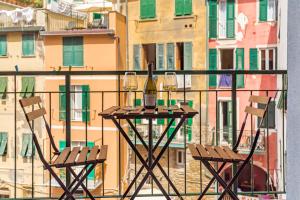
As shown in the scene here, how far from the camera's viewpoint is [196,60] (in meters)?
17.5

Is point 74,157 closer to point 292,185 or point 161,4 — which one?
point 292,185

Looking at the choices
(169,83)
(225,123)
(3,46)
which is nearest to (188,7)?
(225,123)

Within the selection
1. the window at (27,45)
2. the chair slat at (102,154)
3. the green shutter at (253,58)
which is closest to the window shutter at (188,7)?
the green shutter at (253,58)

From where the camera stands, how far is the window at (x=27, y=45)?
63.4 feet

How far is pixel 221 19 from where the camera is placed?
17.1 m

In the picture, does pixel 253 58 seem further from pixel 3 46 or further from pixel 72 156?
pixel 72 156

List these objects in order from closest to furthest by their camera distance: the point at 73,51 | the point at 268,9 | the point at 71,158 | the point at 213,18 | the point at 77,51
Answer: the point at 71,158
the point at 268,9
the point at 213,18
the point at 77,51
the point at 73,51

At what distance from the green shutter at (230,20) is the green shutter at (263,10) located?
1.04 metres

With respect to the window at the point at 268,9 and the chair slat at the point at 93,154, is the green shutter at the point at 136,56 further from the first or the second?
the chair slat at the point at 93,154

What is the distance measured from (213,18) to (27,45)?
8.45 m

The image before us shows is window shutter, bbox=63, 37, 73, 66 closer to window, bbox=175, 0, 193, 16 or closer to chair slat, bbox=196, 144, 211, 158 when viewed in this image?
window, bbox=175, 0, 193, 16

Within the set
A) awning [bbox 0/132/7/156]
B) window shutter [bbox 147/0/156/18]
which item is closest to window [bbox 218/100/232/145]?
window shutter [bbox 147/0/156/18]

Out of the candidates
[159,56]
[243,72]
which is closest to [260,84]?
[159,56]

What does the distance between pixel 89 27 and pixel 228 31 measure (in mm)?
5898
